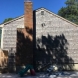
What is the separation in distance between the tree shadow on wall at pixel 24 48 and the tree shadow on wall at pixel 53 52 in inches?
42.0

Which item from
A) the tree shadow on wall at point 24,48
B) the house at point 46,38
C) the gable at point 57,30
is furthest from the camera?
the gable at point 57,30

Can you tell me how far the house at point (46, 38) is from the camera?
1798 cm

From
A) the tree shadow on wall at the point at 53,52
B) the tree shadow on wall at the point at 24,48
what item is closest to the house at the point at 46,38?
the tree shadow on wall at the point at 53,52

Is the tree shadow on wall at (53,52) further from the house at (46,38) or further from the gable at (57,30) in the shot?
the gable at (57,30)

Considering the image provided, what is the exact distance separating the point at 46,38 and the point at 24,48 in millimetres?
2400

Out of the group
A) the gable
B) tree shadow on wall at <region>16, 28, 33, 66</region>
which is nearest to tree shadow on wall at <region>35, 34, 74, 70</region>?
the gable

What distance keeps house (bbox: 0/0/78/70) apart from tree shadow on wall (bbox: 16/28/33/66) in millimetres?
659

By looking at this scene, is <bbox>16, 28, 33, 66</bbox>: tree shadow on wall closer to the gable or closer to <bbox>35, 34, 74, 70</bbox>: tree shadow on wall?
<bbox>35, 34, 74, 70</bbox>: tree shadow on wall

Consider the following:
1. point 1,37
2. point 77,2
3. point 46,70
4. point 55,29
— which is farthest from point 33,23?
point 77,2

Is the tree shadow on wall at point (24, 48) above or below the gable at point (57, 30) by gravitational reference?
below

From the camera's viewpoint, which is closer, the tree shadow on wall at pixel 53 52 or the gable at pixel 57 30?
the tree shadow on wall at pixel 53 52

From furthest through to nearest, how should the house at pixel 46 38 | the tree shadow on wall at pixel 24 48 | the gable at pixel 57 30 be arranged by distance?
the gable at pixel 57 30 → the house at pixel 46 38 → the tree shadow on wall at pixel 24 48

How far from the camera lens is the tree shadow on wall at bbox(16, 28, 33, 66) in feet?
56.0

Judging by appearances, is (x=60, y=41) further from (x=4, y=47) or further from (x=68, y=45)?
(x=4, y=47)
